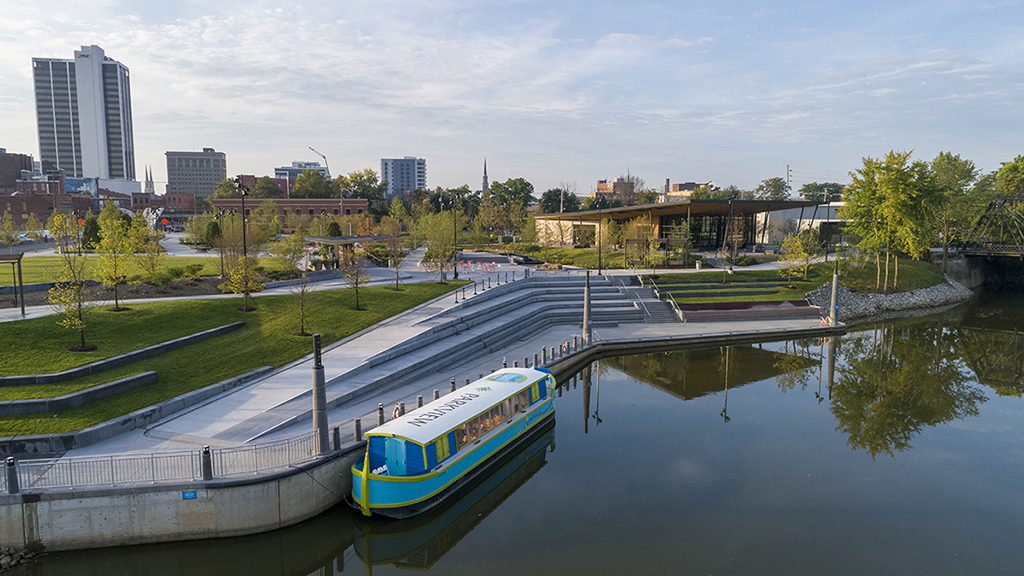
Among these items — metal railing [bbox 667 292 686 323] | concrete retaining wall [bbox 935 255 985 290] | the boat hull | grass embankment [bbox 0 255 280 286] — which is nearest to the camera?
the boat hull

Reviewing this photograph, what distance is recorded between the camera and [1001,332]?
38.4 m

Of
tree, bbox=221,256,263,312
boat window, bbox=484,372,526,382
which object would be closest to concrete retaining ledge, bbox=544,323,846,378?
boat window, bbox=484,372,526,382

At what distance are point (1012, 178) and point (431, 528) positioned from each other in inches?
3257

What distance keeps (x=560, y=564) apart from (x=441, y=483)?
3.70 m

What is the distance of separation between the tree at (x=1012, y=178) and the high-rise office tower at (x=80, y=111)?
726 ft

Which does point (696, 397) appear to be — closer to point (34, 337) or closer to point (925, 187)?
point (34, 337)

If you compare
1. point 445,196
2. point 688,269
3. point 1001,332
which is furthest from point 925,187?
point 445,196

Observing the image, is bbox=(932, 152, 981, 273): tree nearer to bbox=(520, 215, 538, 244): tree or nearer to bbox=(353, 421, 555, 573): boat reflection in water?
bbox=(520, 215, 538, 244): tree

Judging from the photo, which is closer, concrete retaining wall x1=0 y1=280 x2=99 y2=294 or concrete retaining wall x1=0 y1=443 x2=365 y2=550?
concrete retaining wall x1=0 y1=443 x2=365 y2=550

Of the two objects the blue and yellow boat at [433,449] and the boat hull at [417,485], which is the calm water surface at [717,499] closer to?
the boat hull at [417,485]

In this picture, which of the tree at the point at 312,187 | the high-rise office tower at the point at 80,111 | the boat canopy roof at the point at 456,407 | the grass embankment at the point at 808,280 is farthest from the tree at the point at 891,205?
the high-rise office tower at the point at 80,111

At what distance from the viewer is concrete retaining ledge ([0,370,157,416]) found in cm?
1517

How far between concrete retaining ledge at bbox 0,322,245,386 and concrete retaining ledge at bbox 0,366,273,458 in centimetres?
332

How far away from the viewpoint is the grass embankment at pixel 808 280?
4041 cm
